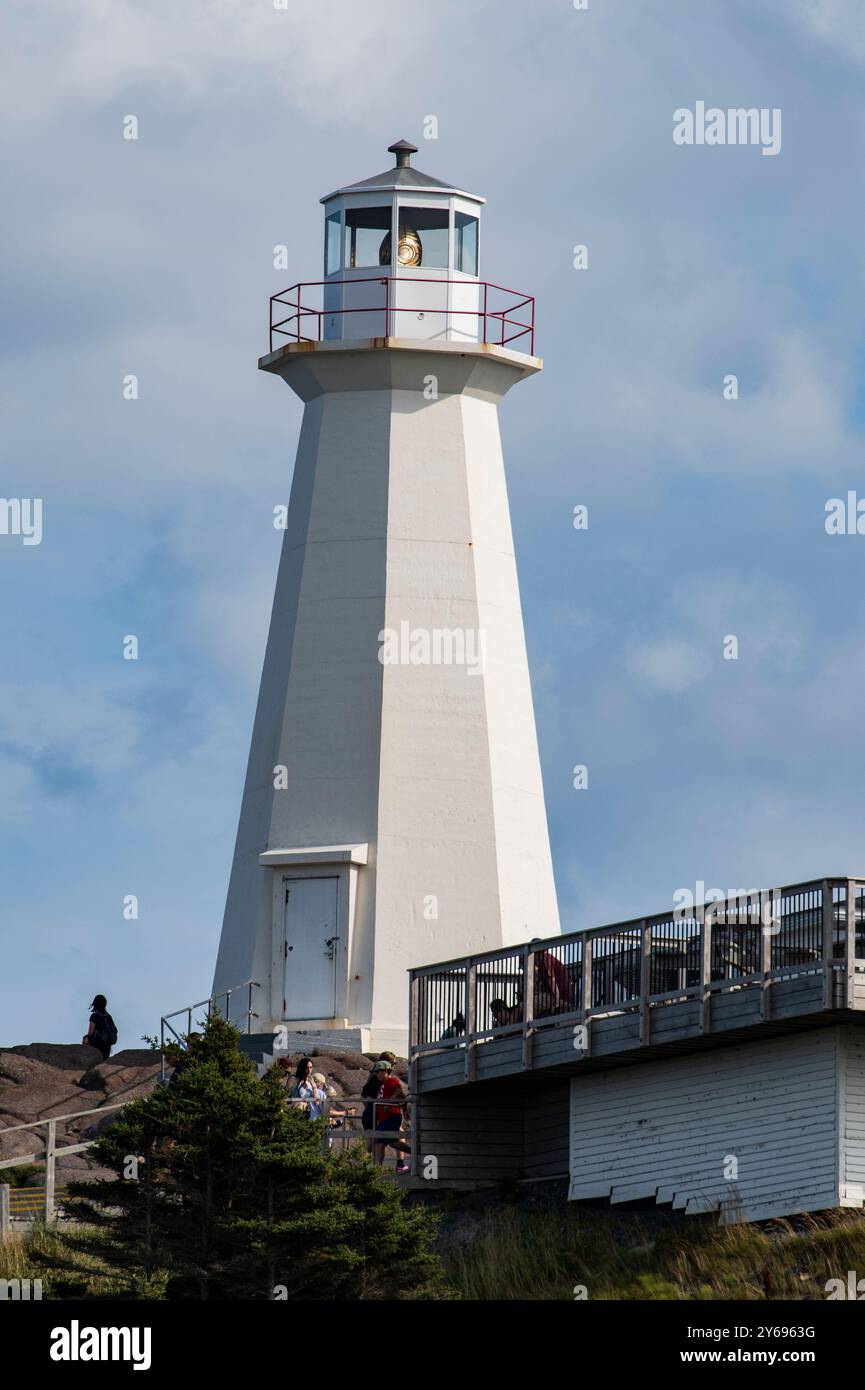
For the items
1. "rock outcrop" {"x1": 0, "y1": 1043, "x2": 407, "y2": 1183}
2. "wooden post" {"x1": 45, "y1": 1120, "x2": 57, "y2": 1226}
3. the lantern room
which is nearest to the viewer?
A: "wooden post" {"x1": 45, "y1": 1120, "x2": 57, "y2": 1226}

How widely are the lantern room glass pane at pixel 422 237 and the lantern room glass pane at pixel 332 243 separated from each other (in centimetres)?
107

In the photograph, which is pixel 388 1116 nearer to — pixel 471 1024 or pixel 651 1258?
pixel 471 1024

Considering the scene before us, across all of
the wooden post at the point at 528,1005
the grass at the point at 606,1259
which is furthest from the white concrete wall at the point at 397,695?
the grass at the point at 606,1259

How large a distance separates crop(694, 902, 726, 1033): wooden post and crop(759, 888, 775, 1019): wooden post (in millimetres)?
806

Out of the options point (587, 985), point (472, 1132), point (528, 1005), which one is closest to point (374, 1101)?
point (472, 1132)

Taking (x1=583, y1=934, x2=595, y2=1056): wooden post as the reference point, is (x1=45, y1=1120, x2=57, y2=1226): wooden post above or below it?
below

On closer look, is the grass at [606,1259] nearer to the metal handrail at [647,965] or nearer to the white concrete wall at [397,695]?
the metal handrail at [647,965]

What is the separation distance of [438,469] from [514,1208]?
1464 cm

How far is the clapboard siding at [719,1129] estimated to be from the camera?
33.3 metres

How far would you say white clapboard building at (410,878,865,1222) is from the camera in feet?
109

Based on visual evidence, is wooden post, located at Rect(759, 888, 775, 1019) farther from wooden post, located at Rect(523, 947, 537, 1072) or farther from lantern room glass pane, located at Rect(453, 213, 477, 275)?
lantern room glass pane, located at Rect(453, 213, 477, 275)

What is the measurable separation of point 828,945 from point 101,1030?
64.4ft

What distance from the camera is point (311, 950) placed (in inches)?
1860

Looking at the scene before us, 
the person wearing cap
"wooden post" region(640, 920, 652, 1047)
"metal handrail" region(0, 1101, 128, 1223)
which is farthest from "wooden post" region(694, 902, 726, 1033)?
"metal handrail" region(0, 1101, 128, 1223)
